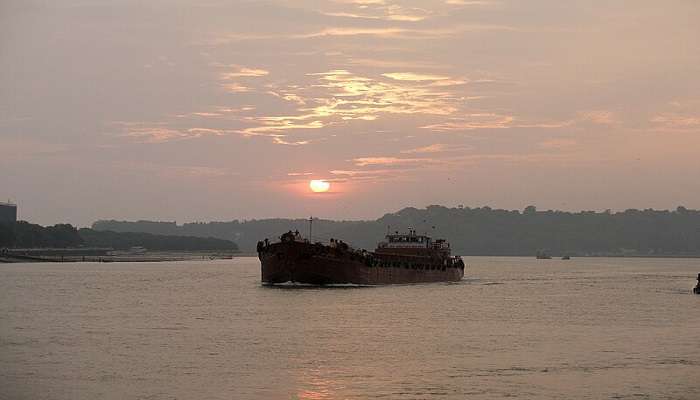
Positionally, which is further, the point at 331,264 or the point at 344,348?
the point at 331,264

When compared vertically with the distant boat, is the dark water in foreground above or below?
below

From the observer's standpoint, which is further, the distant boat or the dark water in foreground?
the distant boat

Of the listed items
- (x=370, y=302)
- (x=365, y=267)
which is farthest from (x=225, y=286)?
(x=370, y=302)

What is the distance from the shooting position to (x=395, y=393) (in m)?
39.1

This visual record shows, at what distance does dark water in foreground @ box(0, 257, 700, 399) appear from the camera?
40.5 metres

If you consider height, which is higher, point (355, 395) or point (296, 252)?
point (296, 252)

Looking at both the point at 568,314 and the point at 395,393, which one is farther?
the point at 568,314

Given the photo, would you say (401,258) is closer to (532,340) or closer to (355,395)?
(532,340)

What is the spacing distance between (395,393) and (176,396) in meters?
8.38

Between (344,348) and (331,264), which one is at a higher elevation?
(331,264)

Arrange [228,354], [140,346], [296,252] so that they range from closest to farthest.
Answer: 1. [228,354]
2. [140,346]
3. [296,252]

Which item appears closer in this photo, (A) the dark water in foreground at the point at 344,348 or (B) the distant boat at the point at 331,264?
(A) the dark water in foreground at the point at 344,348

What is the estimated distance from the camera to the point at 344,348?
2121 inches

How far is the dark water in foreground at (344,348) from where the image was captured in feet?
133
